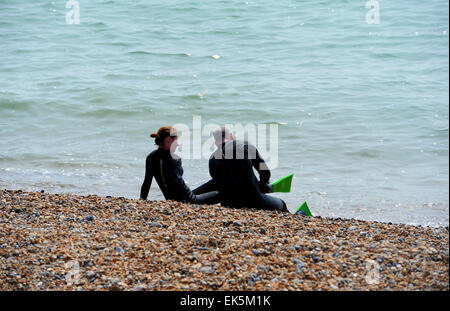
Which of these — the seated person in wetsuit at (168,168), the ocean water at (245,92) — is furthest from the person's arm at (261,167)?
the ocean water at (245,92)

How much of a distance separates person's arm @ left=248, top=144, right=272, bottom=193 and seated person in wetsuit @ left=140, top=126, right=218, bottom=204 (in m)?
0.77

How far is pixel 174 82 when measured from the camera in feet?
53.6

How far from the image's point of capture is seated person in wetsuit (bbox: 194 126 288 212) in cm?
695

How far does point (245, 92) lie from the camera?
15156mm

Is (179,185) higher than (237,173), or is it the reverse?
(237,173)

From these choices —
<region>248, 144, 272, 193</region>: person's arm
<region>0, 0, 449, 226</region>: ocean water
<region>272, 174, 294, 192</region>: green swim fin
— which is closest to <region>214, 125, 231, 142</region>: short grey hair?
<region>248, 144, 272, 193</region>: person's arm

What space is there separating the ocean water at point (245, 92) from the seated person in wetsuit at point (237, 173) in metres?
1.94

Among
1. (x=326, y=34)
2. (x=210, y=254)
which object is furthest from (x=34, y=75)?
(x=210, y=254)

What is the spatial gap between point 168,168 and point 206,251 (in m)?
2.21

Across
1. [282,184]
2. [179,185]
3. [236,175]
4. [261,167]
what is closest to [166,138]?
[179,185]

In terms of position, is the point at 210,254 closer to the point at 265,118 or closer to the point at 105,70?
the point at 265,118

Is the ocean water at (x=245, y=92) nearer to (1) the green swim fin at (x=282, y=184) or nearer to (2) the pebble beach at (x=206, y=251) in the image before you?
(1) the green swim fin at (x=282, y=184)

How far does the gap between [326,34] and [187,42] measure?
4.78 meters

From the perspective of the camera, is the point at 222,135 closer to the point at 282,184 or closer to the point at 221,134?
the point at 221,134
